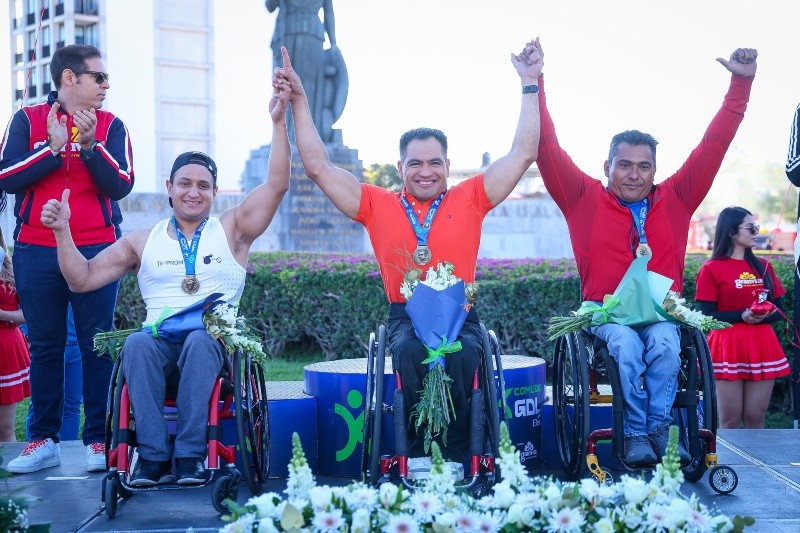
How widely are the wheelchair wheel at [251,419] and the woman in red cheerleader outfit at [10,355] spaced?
1.82m

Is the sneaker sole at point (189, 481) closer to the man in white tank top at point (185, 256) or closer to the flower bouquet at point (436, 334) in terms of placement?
the man in white tank top at point (185, 256)

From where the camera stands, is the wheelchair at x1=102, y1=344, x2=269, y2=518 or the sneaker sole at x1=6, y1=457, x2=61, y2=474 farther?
the sneaker sole at x1=6, y1=457, x2=61, y2=474

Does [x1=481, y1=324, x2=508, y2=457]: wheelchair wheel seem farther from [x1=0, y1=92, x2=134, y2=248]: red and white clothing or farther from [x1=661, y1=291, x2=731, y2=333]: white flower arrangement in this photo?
[x1=0, y1=92, x2=134, y2=248]: red and white clothing

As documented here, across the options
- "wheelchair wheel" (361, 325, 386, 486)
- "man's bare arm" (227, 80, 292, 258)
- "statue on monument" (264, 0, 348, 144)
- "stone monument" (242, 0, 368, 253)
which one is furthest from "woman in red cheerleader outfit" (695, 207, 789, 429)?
"statue on monument" (264, 0, 348, 144)

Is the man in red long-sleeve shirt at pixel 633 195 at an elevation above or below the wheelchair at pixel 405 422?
above

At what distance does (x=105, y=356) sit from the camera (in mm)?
4465

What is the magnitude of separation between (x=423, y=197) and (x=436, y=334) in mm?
686

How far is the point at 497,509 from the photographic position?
2.34 m

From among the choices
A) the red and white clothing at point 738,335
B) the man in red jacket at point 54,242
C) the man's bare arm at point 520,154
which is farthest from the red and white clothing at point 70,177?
the red and white clothing at point 738,335

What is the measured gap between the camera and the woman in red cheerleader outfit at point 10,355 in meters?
5.19

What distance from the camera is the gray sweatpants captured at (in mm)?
3594

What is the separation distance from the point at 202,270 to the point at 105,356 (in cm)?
82

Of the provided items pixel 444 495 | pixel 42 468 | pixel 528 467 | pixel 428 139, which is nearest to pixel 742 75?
pixel 428 139

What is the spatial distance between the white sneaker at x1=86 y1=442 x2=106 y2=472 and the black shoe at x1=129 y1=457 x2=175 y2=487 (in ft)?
2.64
